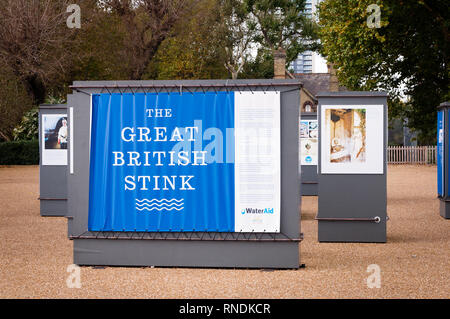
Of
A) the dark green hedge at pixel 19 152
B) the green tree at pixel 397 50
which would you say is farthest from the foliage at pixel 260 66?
the green tree at pixel 397 50

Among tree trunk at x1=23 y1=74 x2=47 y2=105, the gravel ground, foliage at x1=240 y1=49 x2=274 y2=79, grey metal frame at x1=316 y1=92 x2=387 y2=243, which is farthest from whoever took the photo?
foliage at x1=240 y1=49 x2=274 y2=79

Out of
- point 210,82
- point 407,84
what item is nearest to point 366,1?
point 407,84

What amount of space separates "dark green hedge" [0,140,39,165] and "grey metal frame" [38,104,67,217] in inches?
1132

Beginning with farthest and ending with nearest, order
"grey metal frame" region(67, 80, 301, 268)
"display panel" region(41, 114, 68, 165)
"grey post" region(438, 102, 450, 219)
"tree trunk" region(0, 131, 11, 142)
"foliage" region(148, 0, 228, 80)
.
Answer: "foliage" region(148, 0, 228, 80) → "tree trunk" region(0, 131, 11, 142) → "display panel" region(41, 114, 68, 165) → "grey post" region(438, 102, 450, 219) → "grey metal frame" region(67, 80, 301, 268)

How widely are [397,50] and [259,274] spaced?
86.8 ft

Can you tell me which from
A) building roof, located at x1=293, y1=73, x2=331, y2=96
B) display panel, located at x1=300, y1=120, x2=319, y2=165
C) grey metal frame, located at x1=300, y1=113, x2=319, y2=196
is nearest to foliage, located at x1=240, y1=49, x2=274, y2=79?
building roof, located at x1=293, y1=73, x2=331, y2=96

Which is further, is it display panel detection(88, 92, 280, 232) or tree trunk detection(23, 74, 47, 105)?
tree trunk detection(23, 74, 47, 105)

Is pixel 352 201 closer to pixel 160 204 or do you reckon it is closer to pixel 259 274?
pixel 259 274

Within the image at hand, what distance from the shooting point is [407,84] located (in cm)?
3594

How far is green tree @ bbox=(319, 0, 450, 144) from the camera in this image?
29030 millimetres

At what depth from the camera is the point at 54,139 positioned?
16.3m

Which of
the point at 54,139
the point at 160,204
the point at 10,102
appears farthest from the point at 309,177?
the point at 10,102

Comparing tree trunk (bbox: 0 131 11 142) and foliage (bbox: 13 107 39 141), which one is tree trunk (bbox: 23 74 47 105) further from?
tree trunk (bbox: 0 131 11 142)

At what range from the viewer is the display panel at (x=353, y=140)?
1173 centimetres
